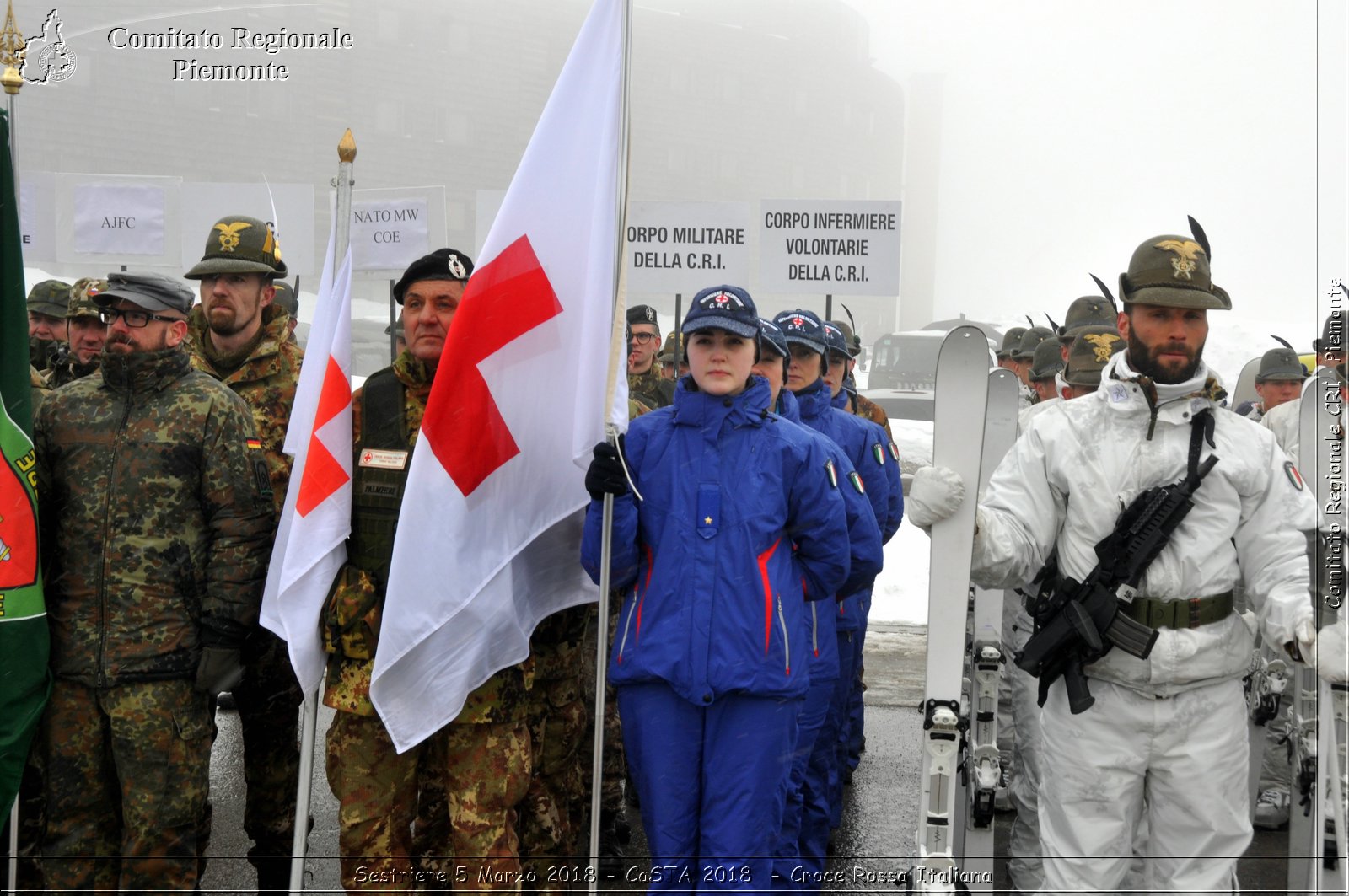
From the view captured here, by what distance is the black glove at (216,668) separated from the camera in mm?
3926

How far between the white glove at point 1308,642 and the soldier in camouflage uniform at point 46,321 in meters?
6.60

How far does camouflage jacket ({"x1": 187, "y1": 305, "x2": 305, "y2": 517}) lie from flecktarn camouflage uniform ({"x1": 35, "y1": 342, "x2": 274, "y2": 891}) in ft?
2.96

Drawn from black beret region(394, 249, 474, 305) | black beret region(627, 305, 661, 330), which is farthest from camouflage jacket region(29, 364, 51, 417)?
black beret region(627, 305, 661, 330)

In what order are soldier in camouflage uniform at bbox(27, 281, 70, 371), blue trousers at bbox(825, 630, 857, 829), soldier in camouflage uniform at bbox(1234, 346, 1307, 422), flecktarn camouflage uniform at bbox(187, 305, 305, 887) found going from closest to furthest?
flecktarn camouflage uniform at bbox(187, 305, 305, 887) < blue trousers at bbox(825, 630, 857, 829) < soldier in camouflage uniform at bbox(27, 281, 70, 371) < soldier in camouflage uniform at bbox(1234, 346, 1307, 422)

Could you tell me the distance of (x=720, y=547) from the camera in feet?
12.2

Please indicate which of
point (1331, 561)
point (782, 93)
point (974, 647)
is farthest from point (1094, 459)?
point (782, 93)

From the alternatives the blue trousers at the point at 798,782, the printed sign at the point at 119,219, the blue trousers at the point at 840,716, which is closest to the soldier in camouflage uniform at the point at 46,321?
the printed sign at the point at 119,219

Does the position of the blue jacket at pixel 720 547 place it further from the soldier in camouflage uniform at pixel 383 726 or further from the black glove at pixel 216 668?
the black glove at pixel 216 668

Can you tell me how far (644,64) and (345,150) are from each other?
5324 cm

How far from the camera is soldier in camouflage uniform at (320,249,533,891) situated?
12.3 feet

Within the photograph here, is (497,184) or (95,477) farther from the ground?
(497,184)

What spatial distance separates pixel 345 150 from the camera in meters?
4.01

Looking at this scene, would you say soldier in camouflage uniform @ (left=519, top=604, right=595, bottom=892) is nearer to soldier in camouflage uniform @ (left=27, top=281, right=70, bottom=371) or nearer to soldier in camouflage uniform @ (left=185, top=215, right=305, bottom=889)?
soldier in camouflage uniform @ (left=185, top=215, right=305, bottom=889)

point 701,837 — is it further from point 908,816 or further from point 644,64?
point 644,64
